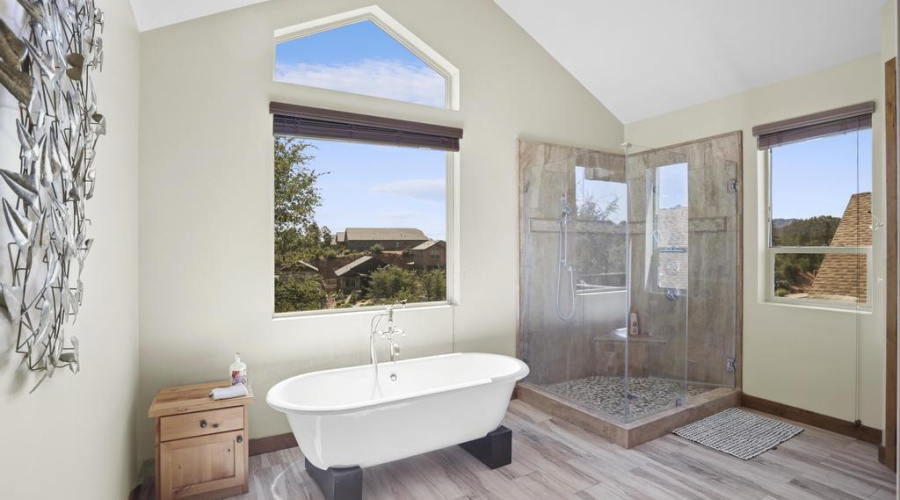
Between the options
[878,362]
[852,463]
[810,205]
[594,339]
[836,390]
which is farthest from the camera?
[594,339]

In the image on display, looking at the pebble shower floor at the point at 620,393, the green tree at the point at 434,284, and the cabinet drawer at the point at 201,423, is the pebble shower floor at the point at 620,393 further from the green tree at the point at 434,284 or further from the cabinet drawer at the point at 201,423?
the cabinet drawer at the point at 201,423

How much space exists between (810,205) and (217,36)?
412 centimetres

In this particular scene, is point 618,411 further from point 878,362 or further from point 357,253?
point 357,253

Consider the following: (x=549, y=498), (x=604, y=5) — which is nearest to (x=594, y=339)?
(x=549, y=498)

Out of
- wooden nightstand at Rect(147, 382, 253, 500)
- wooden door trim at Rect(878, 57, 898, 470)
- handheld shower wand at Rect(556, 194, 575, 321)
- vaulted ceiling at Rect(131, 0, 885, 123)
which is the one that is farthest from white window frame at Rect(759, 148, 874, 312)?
wooden nightstand at Rect(147, 382, 253, 500)

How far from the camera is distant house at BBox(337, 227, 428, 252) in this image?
11.2 ft

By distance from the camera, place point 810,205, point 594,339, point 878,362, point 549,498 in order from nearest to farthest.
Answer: point 549,498 < point 878,362 < point 810,205 < point 594,339

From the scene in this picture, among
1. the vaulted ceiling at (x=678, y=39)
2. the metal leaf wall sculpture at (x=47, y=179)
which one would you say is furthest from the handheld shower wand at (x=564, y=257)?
the metal leaf wall sculpture at (x=47, y=179)

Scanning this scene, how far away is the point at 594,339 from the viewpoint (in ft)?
12.6

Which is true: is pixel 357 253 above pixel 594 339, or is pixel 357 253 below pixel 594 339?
above

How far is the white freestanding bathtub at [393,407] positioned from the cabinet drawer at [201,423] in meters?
0.25

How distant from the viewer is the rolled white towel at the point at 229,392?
248cm

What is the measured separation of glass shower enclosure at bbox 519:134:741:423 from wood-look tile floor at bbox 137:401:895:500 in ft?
1.27

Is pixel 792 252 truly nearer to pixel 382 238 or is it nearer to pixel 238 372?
pixel 382 238
